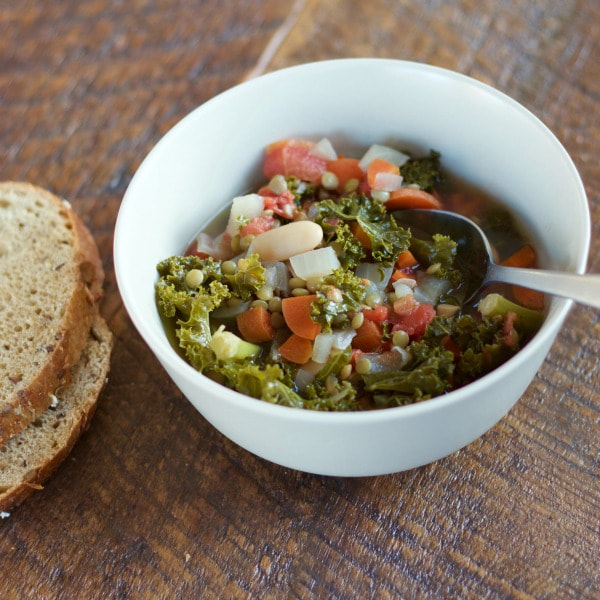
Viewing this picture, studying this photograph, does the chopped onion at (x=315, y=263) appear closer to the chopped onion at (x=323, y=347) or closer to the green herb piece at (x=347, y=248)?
the green herb piece at (x=347, y=248)

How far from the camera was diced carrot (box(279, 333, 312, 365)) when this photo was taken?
8.67ft

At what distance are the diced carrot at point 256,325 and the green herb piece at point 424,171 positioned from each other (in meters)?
0.89

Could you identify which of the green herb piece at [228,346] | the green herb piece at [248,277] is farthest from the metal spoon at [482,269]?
the green herb piece at [228,346]

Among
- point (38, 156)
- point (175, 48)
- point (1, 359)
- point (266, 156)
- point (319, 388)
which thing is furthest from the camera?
point (175, 48)

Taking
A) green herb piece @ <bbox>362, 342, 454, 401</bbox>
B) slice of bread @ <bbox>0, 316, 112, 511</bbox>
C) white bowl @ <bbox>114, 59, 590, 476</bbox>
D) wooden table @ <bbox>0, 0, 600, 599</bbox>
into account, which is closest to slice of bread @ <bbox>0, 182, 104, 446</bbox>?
slice of bread @ <bbox>0, 316, 112, 511</bbox>

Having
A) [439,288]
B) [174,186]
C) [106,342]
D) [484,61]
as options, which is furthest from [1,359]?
[484,61]

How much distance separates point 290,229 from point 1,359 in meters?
1.25

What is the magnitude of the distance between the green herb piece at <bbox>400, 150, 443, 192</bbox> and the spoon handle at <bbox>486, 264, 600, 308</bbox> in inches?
22.3

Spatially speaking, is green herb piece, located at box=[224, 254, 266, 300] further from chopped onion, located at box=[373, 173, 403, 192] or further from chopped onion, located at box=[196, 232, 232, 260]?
chopped onion, located at box=[373, 173, 403, 192]

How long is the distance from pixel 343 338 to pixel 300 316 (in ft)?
0.55

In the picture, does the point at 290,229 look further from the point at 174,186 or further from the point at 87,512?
the point at 87,512

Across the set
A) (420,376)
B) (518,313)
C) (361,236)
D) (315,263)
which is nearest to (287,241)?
(315,263)

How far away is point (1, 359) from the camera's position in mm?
3012

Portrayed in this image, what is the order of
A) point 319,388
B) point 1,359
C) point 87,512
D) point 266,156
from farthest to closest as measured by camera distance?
point 266,156 → point 1,359 → point 87,512 → point 319,388
